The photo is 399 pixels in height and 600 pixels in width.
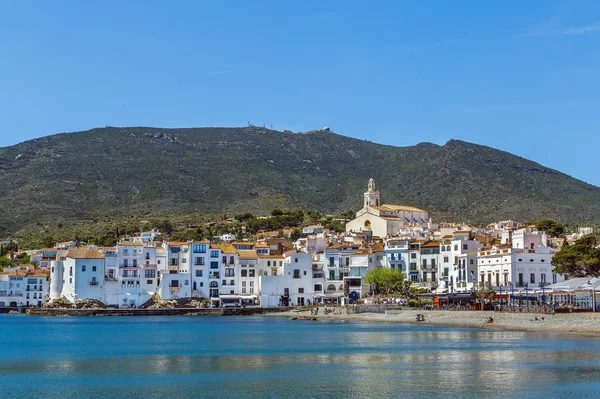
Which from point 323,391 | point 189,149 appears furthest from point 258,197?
point 323,391

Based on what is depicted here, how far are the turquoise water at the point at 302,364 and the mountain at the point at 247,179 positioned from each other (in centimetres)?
8135

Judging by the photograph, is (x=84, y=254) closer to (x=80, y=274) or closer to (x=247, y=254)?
(x=80, y=274)

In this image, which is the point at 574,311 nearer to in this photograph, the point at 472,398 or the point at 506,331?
the point at 506,331

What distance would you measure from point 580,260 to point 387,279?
22.1 m

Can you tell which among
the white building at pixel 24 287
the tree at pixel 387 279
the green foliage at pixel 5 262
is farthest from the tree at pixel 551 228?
the green foliage at pixel 5 262

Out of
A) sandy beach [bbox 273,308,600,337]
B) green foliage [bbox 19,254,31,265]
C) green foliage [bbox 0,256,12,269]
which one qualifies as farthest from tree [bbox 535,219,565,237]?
green foliage [bbox 0,256,12,269]

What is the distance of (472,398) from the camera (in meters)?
28.5

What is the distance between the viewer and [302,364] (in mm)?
39156

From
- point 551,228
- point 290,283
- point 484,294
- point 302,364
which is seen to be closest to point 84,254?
point 290,283

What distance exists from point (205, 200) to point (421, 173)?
41864 millimetres

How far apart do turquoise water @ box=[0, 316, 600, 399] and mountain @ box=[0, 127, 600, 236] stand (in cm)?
8135

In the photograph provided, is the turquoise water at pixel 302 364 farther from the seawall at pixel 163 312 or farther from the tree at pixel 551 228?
the tree at pixel 551 228

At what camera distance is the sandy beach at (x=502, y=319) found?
54375mm

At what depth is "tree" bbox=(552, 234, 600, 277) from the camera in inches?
2830
